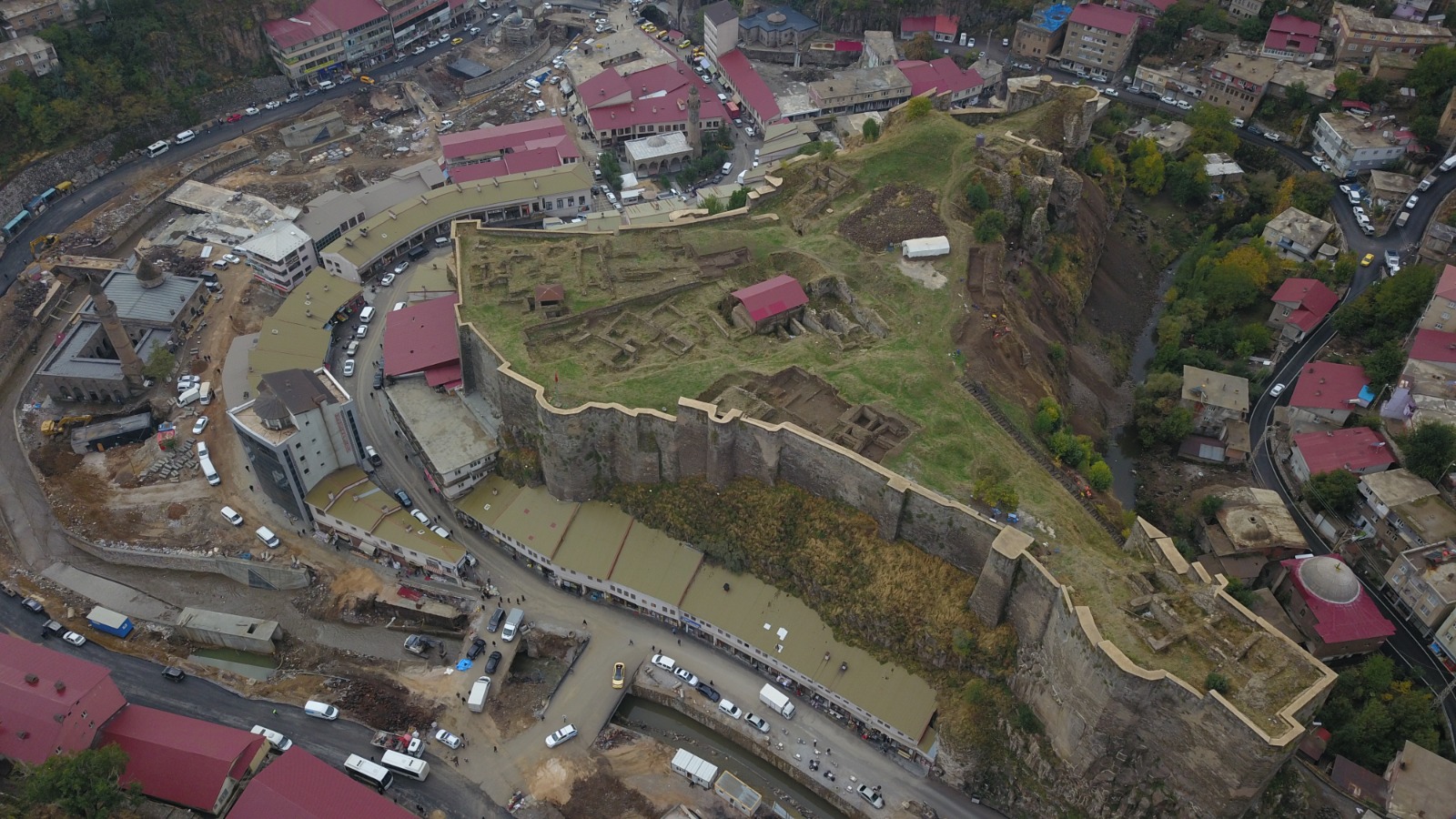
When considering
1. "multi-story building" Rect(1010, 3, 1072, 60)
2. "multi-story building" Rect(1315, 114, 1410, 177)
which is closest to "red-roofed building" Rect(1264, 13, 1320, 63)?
"multi-story building" Rect(1315, 114, 1410, 177)

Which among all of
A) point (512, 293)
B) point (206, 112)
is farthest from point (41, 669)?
point (206, 112)

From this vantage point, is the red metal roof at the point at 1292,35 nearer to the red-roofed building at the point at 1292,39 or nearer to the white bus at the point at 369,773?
the red-roofed building at the point at 1292,39

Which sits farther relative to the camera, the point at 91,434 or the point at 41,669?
the point at 91,434

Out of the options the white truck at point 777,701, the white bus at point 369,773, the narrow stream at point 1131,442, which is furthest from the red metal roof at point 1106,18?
the white bus at point 369,773

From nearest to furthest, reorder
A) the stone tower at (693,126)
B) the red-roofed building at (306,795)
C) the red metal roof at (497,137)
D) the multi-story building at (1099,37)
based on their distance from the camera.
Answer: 1. the red-roofed building at (306,795)
2. the red metal roof at (497,137)
3. the stone tower at (693,126)
4. the multi-story building at (1099,37)

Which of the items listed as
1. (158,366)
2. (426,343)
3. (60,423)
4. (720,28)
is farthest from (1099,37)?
(60,423)

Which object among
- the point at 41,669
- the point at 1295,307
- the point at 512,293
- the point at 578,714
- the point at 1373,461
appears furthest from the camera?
the point at 1295,307

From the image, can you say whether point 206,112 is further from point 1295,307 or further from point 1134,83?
point 1295,307

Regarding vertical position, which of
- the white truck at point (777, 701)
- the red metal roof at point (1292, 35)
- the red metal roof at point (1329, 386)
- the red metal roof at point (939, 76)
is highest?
the red metal roof at point (1292, 35)
